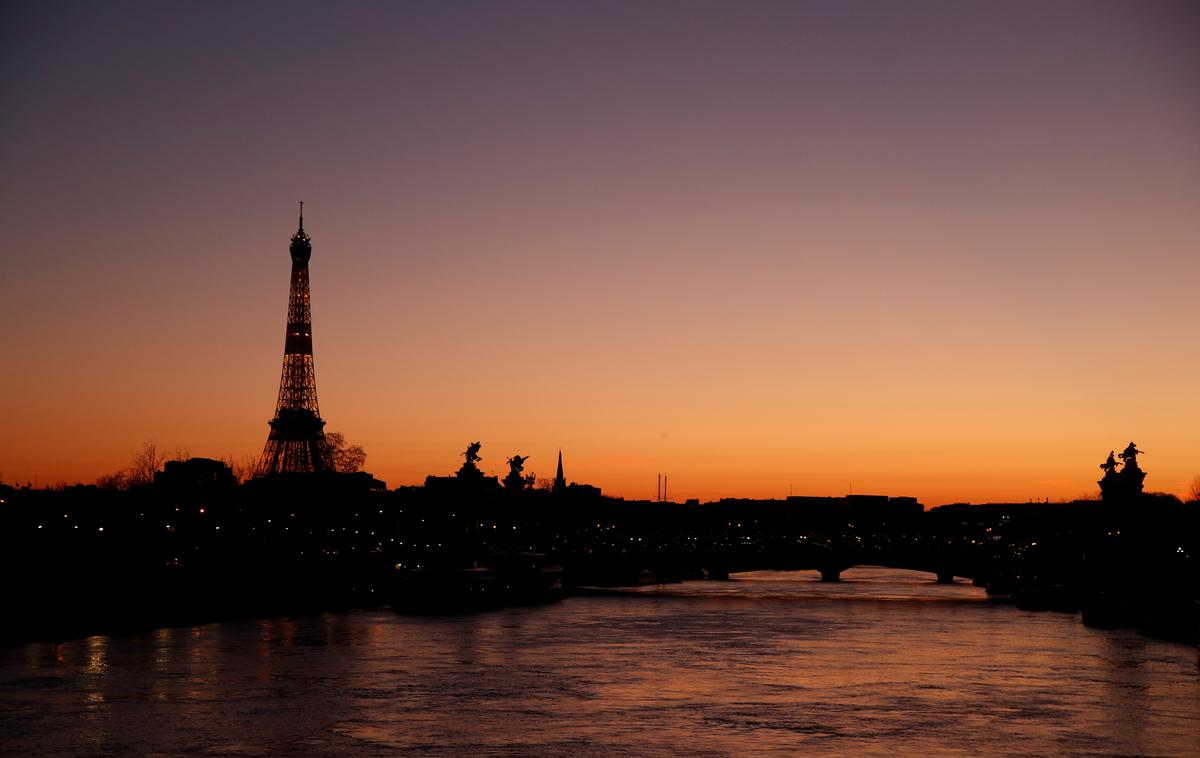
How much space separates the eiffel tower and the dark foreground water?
183 feet

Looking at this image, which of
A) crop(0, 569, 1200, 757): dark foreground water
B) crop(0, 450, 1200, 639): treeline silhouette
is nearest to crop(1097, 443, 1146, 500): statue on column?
crop(0, 450, 1200, 639): treeline silhouette

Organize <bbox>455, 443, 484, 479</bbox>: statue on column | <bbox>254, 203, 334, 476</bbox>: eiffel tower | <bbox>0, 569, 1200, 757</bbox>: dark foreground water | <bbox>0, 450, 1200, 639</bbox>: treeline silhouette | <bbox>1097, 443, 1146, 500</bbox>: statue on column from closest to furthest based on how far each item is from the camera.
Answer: <bbox>0, 569, 1200, 757</bbox>: dark foreground water → <bbox>0, 450, 1200, 639</bbox>: treeline silhouette → <bbox>1097, 443, 1146, 500</bbox>: statue on column → <bbox>254, 203, 334, 476</bbox>: eiffel tower → <bbox>455, 443, 484, 479</bbox>: statue on column

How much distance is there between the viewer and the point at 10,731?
100ft

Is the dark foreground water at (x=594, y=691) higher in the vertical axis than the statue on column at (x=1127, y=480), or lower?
lower

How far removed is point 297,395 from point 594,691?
292ft

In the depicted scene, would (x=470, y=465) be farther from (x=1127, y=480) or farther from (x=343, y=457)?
(x=1127, y=480)

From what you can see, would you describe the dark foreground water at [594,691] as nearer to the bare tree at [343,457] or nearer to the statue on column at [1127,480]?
the statue on column at [1127,480]

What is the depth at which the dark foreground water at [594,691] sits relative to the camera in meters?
30.7

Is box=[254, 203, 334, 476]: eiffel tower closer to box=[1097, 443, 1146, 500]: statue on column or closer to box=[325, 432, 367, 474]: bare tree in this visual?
box=[325, 432, 367, 474]: bare tree

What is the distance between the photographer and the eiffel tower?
12188cm

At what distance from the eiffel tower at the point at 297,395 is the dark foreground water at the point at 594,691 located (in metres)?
55.8

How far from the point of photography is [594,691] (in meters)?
40.5

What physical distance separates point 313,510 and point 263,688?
3104 inches

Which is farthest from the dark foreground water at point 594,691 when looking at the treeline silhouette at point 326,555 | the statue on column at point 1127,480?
the statue on column at point 1127,480
